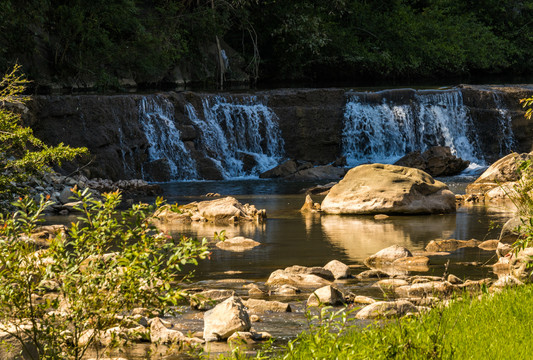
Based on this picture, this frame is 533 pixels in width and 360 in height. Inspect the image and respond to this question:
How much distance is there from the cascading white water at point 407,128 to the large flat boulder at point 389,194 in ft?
33.4

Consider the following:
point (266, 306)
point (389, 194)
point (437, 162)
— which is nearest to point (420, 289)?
point (266, 306)

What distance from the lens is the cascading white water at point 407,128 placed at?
996 inches

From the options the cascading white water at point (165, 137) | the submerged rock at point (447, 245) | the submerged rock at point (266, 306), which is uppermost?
the cascading white water at point (165, 137)

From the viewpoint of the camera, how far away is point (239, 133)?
959 inches

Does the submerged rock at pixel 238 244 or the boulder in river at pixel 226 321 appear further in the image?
the submerged rock at pixel 238 244

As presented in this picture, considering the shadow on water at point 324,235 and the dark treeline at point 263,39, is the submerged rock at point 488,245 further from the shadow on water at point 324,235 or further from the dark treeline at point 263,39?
the dark treeline at point 263,39

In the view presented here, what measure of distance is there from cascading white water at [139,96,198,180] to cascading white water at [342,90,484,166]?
212 inches

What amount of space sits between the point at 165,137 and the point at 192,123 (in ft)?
3.56

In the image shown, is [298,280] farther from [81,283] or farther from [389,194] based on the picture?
[389,194]

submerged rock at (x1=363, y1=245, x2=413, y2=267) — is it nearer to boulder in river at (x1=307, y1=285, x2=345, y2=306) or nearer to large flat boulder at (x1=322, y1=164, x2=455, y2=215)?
boulder in river at (x1=307, y1=285, x2=345, y2=306)

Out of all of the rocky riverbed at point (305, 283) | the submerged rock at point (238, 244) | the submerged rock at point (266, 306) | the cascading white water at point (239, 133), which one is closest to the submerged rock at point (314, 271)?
the rocky riverbed at point (305, 283)

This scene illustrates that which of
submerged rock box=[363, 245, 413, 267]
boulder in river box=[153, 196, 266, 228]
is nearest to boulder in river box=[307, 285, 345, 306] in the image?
submerged rock box=[363, 245, 413, 267]

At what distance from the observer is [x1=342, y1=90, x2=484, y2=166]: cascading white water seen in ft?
83.0

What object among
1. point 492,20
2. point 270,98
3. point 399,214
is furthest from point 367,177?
point 492,20
